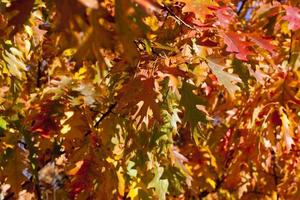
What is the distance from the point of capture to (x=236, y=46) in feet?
6.88

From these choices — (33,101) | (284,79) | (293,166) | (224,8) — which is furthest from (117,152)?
(293,166)

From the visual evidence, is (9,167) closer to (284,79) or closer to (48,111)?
(48,111)

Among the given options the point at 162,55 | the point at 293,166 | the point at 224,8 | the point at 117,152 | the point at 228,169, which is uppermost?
the point at 224,8

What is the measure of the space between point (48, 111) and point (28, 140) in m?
0.21

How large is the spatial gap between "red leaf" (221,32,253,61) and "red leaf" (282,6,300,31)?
1.05ft

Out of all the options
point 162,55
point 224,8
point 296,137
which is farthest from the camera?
point 296,137

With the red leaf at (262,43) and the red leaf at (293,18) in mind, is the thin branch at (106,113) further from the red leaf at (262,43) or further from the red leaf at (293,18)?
the red leaf at (293,18)

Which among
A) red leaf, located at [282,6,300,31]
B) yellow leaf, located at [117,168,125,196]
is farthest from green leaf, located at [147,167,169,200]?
red leaf, located at [282,6,300,31]

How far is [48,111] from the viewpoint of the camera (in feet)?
8.16

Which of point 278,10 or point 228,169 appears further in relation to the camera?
point 228,169

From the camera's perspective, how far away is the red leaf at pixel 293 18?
2.30 metres

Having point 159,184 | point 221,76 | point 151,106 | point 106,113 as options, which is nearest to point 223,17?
point 221,76

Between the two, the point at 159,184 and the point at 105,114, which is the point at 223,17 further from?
the point at 159,184

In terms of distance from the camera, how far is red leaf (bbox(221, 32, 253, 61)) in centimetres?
207
